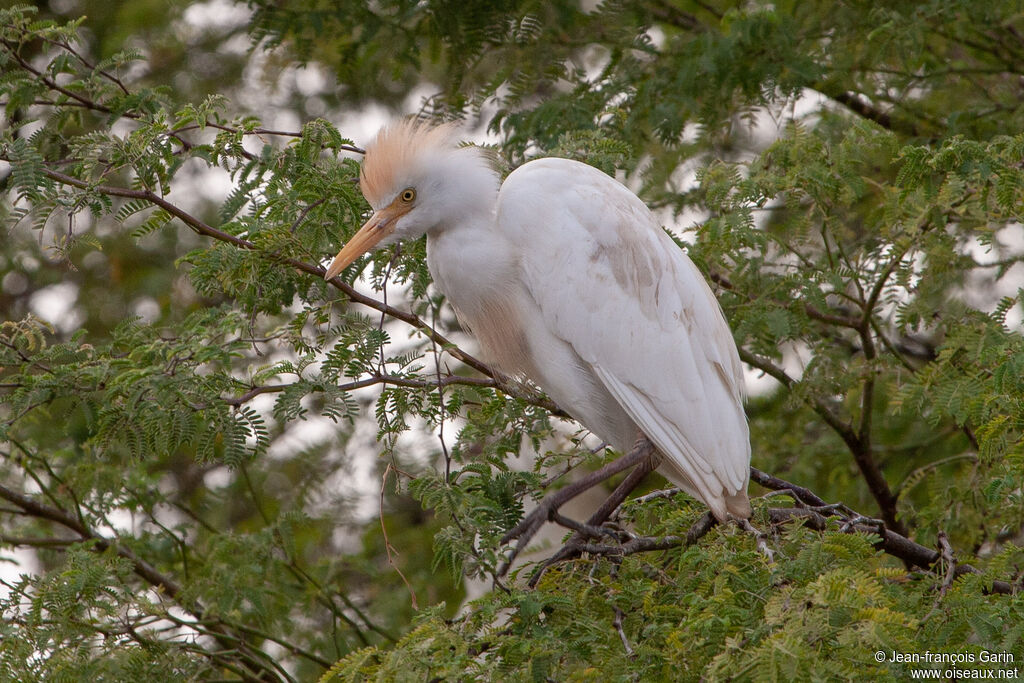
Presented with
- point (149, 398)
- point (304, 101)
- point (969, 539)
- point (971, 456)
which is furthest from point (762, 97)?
point (304, 101)

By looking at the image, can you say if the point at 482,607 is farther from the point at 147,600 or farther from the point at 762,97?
the point at 762,97

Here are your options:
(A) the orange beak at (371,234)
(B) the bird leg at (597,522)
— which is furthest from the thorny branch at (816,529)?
(A) the orange beak at (371,234)

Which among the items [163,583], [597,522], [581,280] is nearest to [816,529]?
[597,522]

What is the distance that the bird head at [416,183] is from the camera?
3.50 m

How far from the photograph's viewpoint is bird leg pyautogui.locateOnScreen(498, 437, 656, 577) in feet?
10.2

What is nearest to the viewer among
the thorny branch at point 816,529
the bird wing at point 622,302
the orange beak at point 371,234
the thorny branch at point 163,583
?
the thorny branch at point 816,529

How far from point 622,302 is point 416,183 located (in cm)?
83

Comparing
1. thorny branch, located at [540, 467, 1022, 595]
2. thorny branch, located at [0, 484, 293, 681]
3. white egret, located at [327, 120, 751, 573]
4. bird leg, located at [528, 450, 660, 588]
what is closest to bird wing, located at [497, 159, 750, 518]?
white egret, located at [327, 120, 751, 573]

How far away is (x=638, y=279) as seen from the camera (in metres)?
3.55

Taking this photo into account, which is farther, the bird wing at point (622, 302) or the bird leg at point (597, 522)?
the bird wing at point (622, 302)

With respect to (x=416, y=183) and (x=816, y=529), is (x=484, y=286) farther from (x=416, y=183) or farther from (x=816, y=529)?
(x=816, y=529)

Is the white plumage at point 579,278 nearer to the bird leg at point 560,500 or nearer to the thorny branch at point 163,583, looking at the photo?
the bird leg at point 560,500

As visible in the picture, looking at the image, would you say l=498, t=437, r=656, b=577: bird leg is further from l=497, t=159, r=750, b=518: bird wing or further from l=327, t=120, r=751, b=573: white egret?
l=497, t=159, r=750, b=518: bird wing

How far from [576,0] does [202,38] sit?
2954mm
